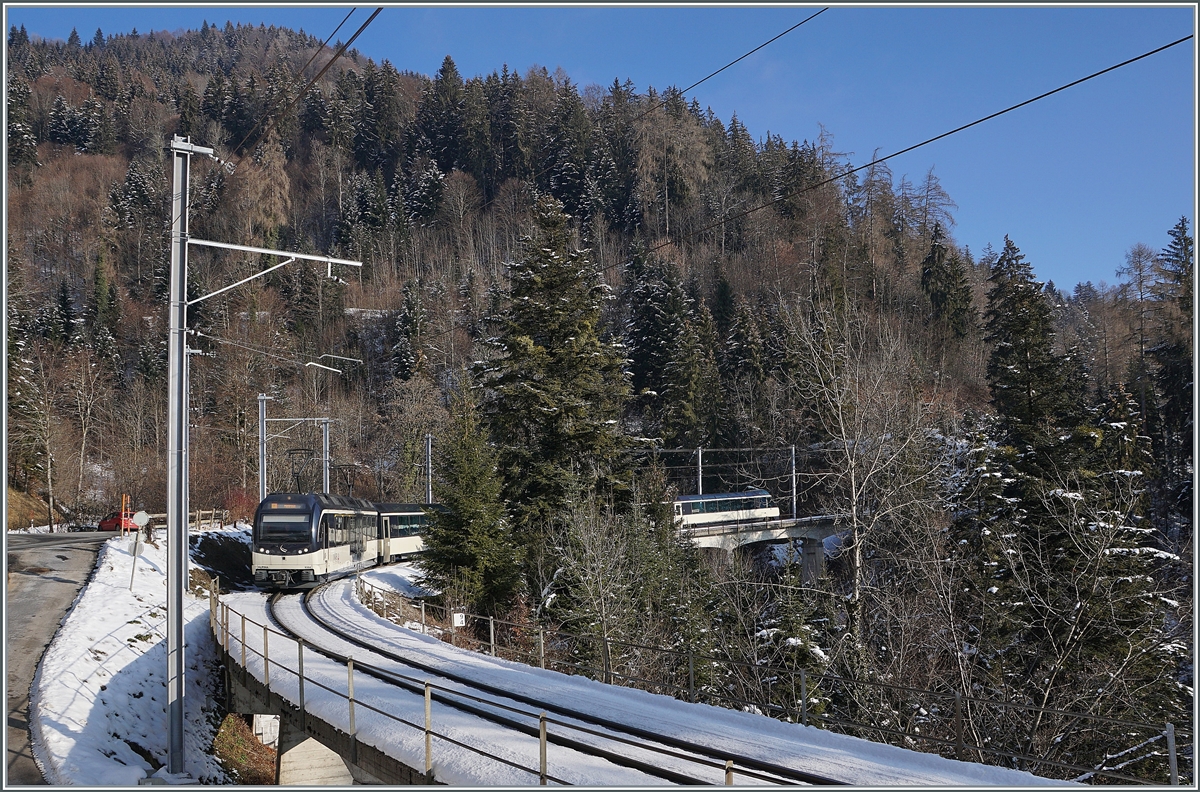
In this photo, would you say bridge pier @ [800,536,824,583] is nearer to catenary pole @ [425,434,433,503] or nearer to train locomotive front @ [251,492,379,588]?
catenary pole @ [425,434,433,503]

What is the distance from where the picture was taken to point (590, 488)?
28.5m

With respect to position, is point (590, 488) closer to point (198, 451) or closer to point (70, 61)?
point (198, 451)

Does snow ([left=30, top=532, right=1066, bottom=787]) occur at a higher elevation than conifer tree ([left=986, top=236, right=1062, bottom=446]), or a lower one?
lower

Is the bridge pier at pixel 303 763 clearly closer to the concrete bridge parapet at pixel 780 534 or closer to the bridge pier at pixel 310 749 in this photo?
the bridge pier at pixel 310 749

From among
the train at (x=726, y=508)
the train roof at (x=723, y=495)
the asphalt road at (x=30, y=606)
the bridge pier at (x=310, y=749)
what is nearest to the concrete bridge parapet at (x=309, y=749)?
the bridge pier at (x=310, y=749)

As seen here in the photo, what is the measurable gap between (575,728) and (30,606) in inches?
733

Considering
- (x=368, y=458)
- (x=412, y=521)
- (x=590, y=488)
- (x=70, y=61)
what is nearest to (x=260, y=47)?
(x=70, y=61)

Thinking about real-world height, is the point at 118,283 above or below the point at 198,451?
above

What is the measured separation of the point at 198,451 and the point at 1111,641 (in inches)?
2334

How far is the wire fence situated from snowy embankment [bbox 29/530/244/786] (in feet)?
19.1

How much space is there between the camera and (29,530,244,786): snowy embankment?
12.9m

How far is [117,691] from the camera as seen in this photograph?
1648cm

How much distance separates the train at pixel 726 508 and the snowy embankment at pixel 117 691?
34.1 metres

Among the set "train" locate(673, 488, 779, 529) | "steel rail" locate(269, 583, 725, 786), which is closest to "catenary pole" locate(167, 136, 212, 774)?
"steel rail" locate(269, 583, 725, 786)
